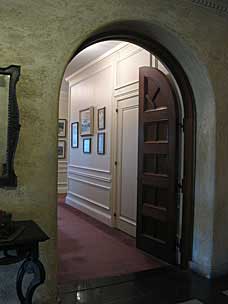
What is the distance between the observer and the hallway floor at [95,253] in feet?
11.5

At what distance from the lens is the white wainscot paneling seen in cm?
467

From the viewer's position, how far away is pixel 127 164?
16.9 ft

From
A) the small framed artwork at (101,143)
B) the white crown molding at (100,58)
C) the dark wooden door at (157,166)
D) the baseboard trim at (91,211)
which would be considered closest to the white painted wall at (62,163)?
the baseboard trim at (91,211)

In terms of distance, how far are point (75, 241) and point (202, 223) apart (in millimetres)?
1995

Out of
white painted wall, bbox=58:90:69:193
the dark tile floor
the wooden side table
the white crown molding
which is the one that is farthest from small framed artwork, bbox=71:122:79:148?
the wooden side table

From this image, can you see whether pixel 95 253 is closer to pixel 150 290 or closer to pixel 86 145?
pixel 150 290

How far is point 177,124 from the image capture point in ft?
11.9

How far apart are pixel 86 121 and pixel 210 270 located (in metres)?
4.06

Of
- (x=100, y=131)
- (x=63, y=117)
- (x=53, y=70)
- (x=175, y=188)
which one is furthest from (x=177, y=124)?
(x=63, y=117)

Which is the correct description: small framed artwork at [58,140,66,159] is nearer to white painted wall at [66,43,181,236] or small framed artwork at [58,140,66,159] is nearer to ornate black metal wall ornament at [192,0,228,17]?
white painted wall at [66,43,181,236]

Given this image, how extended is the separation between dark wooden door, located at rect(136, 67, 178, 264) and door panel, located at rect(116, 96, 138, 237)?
72cm

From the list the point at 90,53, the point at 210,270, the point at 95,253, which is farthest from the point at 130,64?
the point at 210,270

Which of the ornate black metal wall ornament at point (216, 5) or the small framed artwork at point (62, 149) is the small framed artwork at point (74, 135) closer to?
the small framed artwork at point (62, 149)

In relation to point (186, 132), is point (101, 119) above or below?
above
